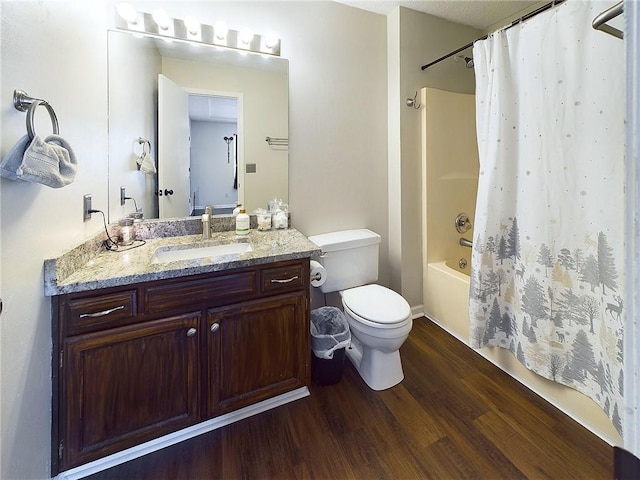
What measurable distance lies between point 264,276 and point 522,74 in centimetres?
171

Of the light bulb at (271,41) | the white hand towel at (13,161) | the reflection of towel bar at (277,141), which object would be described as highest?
the light bulb at (271,41)

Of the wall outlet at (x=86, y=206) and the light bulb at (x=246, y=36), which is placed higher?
the light bulb at (x=246, y=36)

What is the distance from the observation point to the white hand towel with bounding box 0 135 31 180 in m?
0.79

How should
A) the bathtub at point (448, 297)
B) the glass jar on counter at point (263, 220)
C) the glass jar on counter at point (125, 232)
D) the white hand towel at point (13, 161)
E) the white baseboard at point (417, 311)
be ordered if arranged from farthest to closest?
the white baseboard at point (417, 311) → the bathtub at point (448, 297) → the glass jar on counter at point (263, 220) → the glass jar on counter at point (125, 232) → the white hand towel at point (13, 161)

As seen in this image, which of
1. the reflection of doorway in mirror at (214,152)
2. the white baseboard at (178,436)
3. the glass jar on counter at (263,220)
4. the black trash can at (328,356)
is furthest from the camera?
the glass jar on counter at (263,220)

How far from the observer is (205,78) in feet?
5.76

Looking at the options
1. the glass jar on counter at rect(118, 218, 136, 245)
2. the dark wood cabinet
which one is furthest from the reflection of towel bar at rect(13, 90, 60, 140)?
the glass jar on counter at rect(118, 218, 136, 245)

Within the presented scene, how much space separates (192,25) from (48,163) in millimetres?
1282

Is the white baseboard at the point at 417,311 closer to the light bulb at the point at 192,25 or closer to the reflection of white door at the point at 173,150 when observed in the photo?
the reflection of white door at the point at 173,150

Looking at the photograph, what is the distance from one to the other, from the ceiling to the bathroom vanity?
1901 millimetres

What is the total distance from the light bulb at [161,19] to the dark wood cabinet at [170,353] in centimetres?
143

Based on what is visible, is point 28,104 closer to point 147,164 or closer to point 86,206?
point 86,206

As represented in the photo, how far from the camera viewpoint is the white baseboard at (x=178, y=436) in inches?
47.2

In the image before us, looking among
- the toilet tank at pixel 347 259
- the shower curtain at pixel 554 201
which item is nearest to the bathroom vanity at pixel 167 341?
the toilet tank at pixel 347 259
